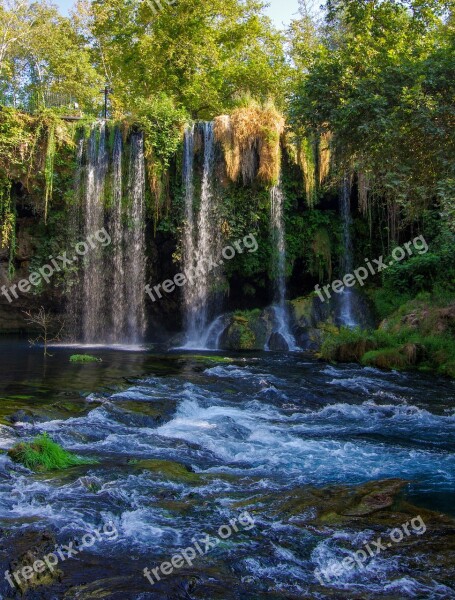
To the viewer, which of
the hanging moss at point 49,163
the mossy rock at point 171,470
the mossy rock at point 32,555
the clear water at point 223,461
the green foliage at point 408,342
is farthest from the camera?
the hanging moss at point 49,163

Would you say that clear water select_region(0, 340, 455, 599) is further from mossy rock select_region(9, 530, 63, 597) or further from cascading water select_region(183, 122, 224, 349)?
cascading water select_region(183, 122, 224, 349)

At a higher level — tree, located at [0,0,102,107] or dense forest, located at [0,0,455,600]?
tree, located at [0,0,102,107]

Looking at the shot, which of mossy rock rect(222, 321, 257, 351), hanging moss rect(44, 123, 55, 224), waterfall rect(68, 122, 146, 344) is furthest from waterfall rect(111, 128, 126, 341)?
mossy rock rect(222, 321, 257, 351)

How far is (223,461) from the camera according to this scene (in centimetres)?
705

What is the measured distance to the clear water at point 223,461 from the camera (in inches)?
168

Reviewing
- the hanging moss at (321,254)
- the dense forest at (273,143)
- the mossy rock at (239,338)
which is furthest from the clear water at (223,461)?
the hanging moss at (321,254)

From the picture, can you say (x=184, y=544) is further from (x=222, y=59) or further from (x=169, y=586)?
(x=222, y=59)

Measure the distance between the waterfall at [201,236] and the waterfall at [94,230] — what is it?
9.67 ft

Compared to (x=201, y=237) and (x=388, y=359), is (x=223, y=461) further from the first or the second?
(x=201, y=237)

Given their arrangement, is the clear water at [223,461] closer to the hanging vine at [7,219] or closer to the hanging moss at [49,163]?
the hanging vine at [7,219]

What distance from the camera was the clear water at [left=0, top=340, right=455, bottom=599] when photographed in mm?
4277

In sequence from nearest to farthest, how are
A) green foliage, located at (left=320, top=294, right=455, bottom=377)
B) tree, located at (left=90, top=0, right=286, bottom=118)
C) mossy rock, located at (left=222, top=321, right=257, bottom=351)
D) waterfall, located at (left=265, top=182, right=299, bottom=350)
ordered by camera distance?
green foliage, located at (left=320, top=294, right=455, bottom=377) → mossy rock, located at (left=222, top=321, right=257, bottom=351) → waterfall, located at (left=265, top=182, right=299, bottom=350) → tree, located at (left=90, top=0, right=286, bottom=118)

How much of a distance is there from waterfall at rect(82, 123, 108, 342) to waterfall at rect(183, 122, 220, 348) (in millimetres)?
2947

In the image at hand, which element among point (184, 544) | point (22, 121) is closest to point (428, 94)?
point (184, 544)
